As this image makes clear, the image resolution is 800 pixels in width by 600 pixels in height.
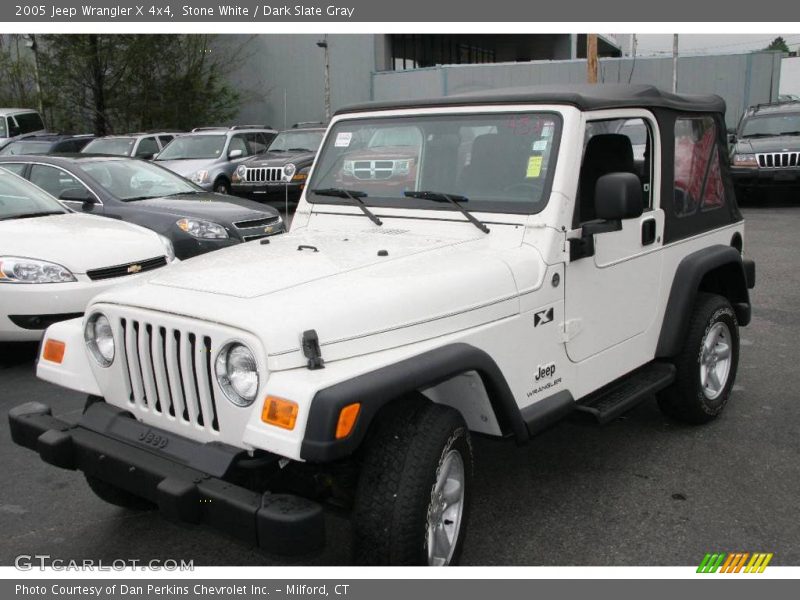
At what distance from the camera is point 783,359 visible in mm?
6211

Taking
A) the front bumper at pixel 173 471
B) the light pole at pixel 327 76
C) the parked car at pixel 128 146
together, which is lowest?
the front bumper at pixel 173 471

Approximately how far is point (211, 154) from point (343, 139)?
11948 millimetres

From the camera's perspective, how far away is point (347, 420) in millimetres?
2596

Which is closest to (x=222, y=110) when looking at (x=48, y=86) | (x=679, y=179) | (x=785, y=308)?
(x=48, y=86)

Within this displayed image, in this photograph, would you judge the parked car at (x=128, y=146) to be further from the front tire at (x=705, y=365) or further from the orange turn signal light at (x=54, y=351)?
the front tire at (x=705, y=365)

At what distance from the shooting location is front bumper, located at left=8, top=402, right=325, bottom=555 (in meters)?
2.57

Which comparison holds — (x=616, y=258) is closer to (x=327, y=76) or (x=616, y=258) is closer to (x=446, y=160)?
(x=446, y=160)

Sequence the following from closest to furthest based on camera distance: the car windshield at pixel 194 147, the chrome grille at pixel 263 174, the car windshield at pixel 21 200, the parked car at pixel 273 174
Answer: the car windshield at pixel 21 200 < the parked car at pixel 273 174 < the chrome grille at pixel 263 174 < the car windshield at pixel 194 147

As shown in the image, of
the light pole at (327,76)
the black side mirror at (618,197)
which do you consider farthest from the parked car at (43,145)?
the black side mirror at (618,197)

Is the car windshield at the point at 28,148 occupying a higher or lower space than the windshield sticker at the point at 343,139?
lower

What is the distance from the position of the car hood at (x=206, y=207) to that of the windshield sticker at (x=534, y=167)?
5700 millimetres

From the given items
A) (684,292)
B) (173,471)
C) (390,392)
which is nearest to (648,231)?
(684,292)

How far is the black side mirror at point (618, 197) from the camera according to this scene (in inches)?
140

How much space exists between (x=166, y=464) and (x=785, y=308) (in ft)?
22.1
